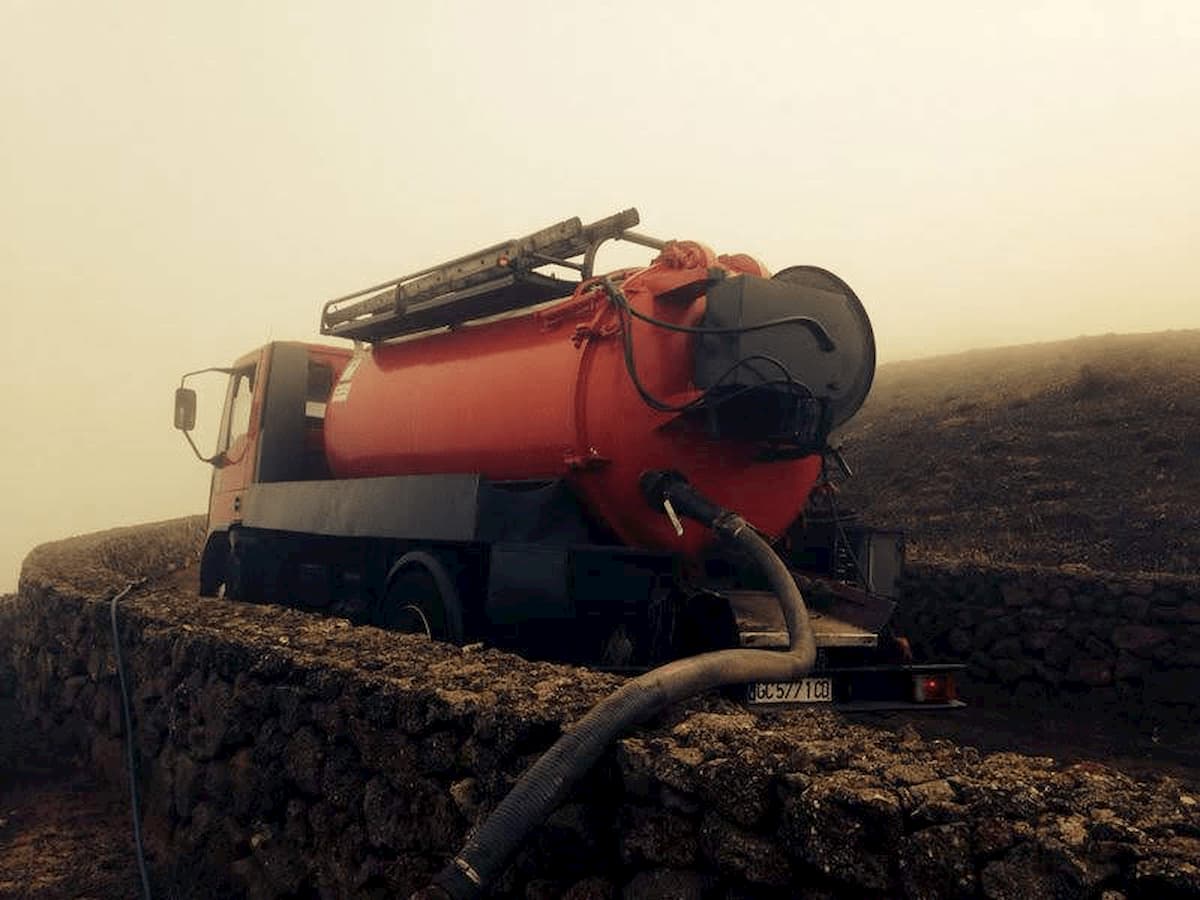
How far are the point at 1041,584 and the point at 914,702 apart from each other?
5.11 metres

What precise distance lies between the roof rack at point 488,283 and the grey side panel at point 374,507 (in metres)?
1.53

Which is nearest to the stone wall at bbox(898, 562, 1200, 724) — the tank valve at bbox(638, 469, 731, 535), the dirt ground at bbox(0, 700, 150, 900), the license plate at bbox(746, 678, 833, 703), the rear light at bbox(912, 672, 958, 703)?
the rear light at bbox(912, 672, 958, 703)

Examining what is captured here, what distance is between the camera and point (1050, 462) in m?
14.8

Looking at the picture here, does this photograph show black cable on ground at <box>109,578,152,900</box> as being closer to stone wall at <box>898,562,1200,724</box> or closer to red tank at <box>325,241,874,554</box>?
red tank at <box>325,241,874,554</box>

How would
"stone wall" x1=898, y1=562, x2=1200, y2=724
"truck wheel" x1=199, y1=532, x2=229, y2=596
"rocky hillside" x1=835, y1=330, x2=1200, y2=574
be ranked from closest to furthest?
"stone wall" x1=898, y1=562, x2=1200, y2=724, "truck wheel" x1=199, y1=532, x2=229, y2=596, "rocky hillside" x1=835, y1=330, x2=1200, y2=574

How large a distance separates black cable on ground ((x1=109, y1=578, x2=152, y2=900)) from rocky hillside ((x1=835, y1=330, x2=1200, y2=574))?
6.86 metres

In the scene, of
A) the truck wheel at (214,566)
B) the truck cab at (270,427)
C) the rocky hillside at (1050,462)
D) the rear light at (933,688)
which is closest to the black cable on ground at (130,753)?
the truck cab at (270,427)

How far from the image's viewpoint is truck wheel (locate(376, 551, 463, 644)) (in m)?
6.41

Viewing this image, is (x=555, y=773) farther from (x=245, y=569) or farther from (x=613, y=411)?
(x=245, y=569)

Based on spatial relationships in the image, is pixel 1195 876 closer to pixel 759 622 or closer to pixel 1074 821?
pixel 1074 821

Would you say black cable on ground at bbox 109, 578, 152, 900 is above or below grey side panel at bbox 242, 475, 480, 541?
below

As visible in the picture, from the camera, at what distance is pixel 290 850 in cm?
457

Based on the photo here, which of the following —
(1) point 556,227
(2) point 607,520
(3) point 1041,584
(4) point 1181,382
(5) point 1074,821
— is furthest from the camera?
(4) point 1181,382

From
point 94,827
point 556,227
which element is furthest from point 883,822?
point 94,827
